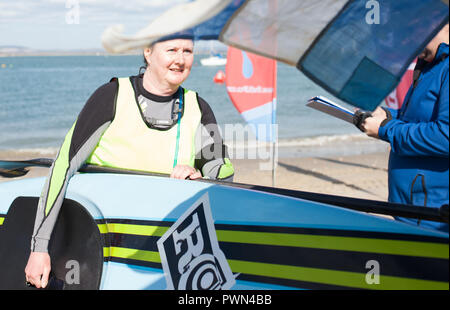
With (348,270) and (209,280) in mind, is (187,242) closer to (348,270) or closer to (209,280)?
(209,280)

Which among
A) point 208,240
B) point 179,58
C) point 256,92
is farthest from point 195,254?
point 256,92

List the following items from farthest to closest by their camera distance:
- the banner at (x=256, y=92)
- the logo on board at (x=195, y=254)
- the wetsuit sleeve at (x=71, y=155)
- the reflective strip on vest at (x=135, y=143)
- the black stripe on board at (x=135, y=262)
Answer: the banner at (x=256, y=92)
the reflective strip on vest at (x=135, y=143)
the wetsuit sleeve at (x=71, y=155)
the black stripe on board at (x=135, y=262)
the logo on board at (x=195, y=254)

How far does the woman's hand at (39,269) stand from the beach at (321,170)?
568 cm

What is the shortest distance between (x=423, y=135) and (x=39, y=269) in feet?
→ 5.70

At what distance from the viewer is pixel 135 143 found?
241cm

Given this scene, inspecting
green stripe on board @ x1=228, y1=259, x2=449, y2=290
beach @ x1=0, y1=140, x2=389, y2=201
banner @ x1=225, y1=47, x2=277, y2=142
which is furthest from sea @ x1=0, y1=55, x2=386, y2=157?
green stripe on board @ x1=228, y1=259, x2=449, y2=290

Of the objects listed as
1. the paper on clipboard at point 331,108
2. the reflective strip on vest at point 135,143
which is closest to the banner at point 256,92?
the reflective strip on vest at point 135,143

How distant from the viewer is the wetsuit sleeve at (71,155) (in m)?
2.21

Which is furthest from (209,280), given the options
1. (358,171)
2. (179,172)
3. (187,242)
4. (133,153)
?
(358,171)

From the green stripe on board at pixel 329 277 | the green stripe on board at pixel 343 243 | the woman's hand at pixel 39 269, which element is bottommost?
the woman's hand at pixel 39 269

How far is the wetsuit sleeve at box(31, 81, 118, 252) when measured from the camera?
2.21 meters

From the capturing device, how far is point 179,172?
2.32m

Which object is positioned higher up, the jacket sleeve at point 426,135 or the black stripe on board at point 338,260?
the jacket sleeve at point 426,135

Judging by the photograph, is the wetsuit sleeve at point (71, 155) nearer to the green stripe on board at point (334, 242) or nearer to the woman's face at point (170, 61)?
the woman's face at point (170, 61)
